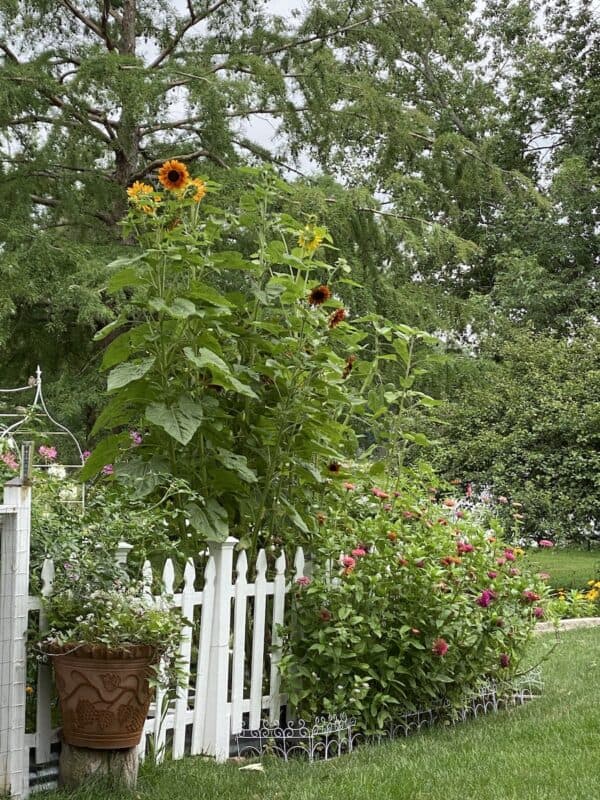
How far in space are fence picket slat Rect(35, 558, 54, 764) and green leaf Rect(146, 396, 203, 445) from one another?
0.72 m

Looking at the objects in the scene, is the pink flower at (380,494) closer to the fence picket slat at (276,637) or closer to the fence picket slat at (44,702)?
the fence picket slat at (276,637)

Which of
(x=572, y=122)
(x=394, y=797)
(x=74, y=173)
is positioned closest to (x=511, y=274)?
(x=572, y=122)

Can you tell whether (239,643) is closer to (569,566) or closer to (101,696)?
(101,696)

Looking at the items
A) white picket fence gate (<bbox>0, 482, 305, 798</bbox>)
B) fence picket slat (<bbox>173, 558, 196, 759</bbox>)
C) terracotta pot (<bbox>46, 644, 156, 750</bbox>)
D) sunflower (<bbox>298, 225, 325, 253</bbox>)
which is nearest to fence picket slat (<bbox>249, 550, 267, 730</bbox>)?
white picket fence gate (<bbox>0, 482, 305, 798</bbox>)

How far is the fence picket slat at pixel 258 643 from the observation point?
14.1ft

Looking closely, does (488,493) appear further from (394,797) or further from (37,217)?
(394,797)

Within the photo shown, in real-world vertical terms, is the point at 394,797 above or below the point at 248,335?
below

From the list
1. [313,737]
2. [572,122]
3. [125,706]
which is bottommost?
[313,737]

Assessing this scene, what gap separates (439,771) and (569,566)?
435 inches

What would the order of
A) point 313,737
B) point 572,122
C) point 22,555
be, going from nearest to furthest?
1. point 22,555
2. point 313,737
3. point 572,122

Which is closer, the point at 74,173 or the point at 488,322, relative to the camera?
the point at 74,173

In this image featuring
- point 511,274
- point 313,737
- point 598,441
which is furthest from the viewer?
point 511,274

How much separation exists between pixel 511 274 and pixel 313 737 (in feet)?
45.5

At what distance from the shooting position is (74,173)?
33.3 ft
